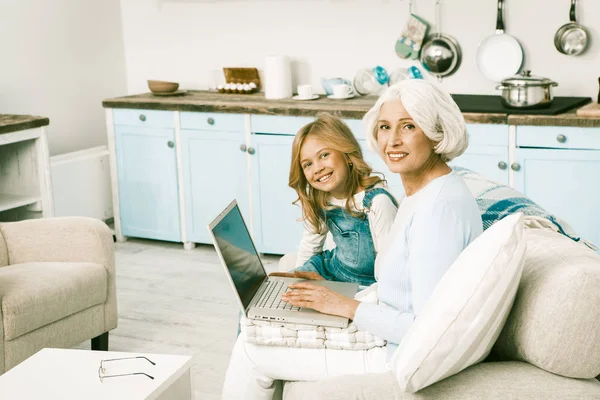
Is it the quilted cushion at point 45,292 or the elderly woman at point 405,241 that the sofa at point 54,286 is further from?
the elderly woman at point 405,241

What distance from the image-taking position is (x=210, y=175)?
460 centimetres

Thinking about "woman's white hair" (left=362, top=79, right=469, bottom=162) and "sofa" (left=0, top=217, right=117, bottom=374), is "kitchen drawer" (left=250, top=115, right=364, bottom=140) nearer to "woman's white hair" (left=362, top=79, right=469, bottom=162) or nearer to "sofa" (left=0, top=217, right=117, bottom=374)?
"sofa" (left=0, top=217, right=117, bottom=374)

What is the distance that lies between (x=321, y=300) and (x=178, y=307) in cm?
196

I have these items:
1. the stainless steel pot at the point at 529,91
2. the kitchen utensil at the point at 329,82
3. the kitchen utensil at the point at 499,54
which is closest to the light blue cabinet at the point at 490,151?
the stainless steel pot at the point at 529,91

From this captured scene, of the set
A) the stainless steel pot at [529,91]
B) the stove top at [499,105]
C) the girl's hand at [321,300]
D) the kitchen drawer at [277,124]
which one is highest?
the stainless steel pot at [529,91]

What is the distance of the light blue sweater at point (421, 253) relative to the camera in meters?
1.80

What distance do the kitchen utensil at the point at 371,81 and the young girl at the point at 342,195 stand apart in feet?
6.50

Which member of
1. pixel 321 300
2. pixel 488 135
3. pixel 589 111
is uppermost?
pixel 589 111

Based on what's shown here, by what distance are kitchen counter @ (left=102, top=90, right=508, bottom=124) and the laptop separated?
5.77ft

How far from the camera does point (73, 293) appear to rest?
119 inches

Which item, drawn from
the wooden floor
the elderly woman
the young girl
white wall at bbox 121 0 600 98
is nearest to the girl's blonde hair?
the young girl

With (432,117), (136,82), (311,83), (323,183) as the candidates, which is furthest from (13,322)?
(136,82)

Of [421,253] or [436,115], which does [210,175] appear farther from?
[421,253]

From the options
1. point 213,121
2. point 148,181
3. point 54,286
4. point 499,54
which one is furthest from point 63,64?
point 499,54
